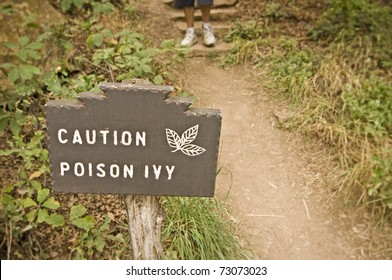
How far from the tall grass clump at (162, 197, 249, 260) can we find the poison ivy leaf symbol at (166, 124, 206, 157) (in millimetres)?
1125

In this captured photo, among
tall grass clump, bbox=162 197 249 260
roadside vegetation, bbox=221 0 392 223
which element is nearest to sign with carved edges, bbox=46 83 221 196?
tall grass clump, bbox=162 197 249 260

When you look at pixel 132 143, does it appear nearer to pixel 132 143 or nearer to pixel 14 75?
pixel 132 143

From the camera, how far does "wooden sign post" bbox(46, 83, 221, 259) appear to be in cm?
176

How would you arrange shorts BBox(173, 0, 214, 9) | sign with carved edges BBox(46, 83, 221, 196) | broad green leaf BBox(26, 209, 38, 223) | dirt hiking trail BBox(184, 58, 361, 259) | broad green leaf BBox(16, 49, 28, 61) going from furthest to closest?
shorts BBox(173, 0, 214, 9) < dirt hiking trail BBox(184, 58, 361, 259) < broad green leaf BBox(26, 209, 38, 223) < broad green leaf BBox(16, 49, 28, 61) < sign with carved edges BBox(46, 83, 221, 196)

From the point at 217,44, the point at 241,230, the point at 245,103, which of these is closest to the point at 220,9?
the point at 217,44

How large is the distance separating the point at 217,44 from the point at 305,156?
202cm

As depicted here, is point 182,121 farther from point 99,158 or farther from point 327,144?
point 327,144

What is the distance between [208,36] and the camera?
206 inches

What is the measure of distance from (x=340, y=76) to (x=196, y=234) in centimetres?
244

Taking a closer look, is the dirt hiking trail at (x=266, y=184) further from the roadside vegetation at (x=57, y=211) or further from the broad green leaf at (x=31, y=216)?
the broad green leaf at (x=31, y=216)

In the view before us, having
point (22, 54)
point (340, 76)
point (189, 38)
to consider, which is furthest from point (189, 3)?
point (22, 54)

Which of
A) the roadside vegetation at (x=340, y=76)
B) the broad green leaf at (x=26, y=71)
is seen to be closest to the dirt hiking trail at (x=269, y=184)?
the roadside vegetation at (x=340, y=76)

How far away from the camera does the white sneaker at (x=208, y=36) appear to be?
523 cm

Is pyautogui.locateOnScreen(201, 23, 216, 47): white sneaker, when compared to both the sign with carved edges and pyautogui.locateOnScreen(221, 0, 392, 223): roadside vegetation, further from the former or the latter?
the sign with carved edges
